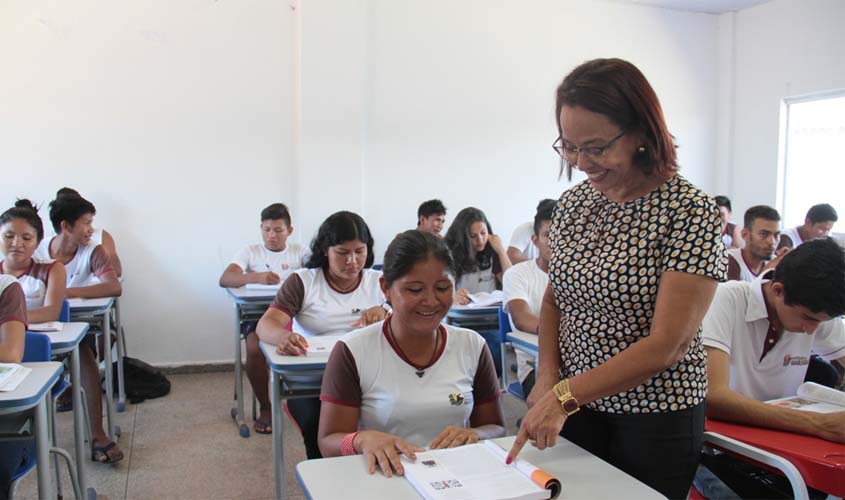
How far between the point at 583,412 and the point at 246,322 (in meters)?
2.90

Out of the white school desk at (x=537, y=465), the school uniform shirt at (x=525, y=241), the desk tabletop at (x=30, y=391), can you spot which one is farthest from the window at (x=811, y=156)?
the desk tabletop at (x=30, y=391)

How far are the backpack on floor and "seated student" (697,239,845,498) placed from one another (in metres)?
3.65

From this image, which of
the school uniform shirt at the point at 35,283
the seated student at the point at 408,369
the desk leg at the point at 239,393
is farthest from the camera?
the desk leg at the point at 239,393

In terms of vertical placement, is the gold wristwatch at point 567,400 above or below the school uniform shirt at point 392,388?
above

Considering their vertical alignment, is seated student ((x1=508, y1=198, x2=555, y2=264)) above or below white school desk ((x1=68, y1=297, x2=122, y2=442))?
above

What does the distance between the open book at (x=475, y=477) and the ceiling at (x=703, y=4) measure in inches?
222

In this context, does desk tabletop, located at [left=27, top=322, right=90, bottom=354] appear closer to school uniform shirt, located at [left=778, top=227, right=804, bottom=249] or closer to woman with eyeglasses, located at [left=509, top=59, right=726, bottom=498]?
woman with eyeglasses, located at [left=509, top=59, right=726, bottom=498]

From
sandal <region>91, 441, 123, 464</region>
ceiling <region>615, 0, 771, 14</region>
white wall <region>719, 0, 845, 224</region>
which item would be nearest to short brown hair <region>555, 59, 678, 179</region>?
sandal <region>91, 441, 123, 464</region>

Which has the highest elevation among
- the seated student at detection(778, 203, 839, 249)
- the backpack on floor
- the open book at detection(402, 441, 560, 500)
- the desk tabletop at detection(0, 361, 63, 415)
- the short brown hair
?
the short brown hair

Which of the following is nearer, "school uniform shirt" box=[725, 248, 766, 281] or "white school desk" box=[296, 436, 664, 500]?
"white school desk" box=[296, 436, 664, 500]

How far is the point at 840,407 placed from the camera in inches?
67.1

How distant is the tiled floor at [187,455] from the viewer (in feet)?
9.79

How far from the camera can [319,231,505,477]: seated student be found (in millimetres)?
1619

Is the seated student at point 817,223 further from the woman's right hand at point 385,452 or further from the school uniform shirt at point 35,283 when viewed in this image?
the school uniform shirt at point 35,283
